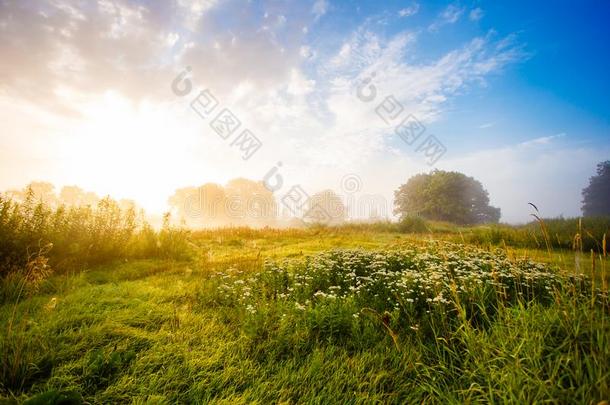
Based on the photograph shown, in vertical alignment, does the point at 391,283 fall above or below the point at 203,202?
below

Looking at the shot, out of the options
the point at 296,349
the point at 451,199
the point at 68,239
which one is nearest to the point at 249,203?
the point at 451,199

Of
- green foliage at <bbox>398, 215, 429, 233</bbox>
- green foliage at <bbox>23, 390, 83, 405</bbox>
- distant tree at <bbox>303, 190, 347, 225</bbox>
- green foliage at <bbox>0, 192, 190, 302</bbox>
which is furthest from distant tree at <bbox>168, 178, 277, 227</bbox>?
green foliage at <bbox>23, 390, 83, 405</bbox>

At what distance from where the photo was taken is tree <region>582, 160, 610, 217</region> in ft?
146

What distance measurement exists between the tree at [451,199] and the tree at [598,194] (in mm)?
16608

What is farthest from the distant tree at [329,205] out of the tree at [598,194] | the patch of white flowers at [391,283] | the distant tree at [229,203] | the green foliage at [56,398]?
the green foliage at [56,398]

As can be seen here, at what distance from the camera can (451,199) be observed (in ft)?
133

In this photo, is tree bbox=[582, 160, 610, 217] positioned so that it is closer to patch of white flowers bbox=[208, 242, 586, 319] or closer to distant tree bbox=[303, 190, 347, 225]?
distant tree bbox=[303, 190, 347, 225]

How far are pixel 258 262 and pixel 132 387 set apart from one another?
501 centimetres

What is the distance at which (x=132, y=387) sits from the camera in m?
2.43

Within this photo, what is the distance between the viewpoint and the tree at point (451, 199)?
40.6m

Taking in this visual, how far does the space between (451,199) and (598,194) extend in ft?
92.5

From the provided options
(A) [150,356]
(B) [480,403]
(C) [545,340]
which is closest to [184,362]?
(A) [150,356]

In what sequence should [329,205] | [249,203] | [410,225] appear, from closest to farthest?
1. [410,225]
2. [329,205]
3. [249,203]

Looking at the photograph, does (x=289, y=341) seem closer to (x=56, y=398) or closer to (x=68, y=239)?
(x=56, y=398)
